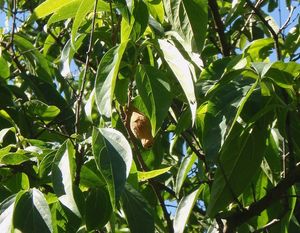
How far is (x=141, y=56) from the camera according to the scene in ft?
4.35

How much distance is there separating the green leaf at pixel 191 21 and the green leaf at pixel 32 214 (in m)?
0.35

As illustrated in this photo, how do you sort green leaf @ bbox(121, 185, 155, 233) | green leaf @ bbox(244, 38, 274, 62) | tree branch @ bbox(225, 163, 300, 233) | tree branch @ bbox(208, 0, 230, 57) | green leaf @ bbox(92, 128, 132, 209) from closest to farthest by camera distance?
green leaf @ bbox(92, 128, 132, 209) < green leaf @ bbox(121, 185, 155, 233) < tree branch @ bbox(225, 163, 300, 233) < green leaf @ bbox(244, 38, 274, 62) < tree branch @ bbox(208, 0, 230, 57)

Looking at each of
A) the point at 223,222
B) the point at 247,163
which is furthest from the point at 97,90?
the point at 223,222

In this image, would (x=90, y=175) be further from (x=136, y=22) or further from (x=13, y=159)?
(x=136, y=22)

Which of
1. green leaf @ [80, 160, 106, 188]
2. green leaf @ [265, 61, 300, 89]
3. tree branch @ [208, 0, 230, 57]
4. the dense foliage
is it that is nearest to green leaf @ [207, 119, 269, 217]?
the dense foliage

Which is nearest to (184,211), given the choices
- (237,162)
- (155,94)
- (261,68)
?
(237,162)

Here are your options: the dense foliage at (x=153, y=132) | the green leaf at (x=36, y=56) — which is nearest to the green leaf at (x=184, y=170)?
the dense foliage at (x=153, y=132)

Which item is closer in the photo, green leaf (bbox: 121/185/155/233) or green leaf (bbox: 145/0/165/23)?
green leaf (bbox: 121/185/155/233)

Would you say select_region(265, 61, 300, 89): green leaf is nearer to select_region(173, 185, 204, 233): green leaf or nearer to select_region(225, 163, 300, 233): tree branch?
select_region(225, 163, 300, 233): tree branch

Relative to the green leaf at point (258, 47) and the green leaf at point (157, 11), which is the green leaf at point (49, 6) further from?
the green leaf at point (258, 47)

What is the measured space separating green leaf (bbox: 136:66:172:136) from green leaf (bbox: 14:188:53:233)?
0.22 m

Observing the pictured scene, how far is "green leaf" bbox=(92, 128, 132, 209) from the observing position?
0.97m

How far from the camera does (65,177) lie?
107 centimetres

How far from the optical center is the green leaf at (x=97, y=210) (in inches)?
44.5
